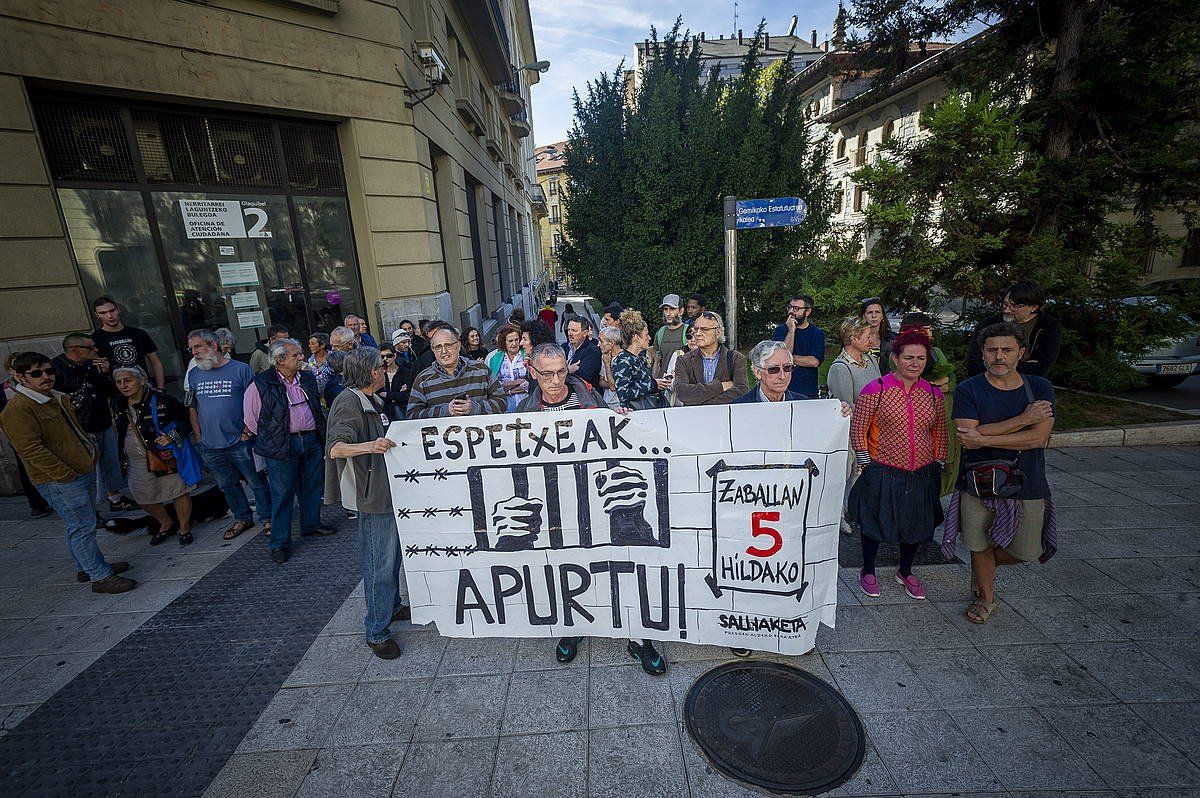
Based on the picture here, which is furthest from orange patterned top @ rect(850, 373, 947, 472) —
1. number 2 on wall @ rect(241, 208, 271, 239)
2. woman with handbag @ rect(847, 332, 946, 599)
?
number 2 on wall @ rect(241, 208, 271, 239)

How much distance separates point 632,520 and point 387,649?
6.10 ft

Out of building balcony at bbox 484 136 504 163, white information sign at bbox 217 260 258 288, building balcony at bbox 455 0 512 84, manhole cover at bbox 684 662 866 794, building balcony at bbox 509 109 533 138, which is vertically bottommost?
manhole cover at bbox 684 662 866 794

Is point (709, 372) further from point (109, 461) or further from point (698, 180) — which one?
point (698, 180)

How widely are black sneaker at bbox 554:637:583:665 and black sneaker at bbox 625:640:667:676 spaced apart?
36cm

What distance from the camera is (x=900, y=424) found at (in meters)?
3.37

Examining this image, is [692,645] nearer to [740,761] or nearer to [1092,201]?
[740,761]

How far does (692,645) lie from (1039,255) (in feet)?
24.5

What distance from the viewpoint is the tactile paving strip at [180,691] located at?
8.48 ft

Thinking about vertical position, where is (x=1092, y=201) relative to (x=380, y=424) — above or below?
above

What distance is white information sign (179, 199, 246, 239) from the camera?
7270 mm

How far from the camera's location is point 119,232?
22.3 ft

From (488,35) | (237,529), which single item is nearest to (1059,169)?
(237,529)

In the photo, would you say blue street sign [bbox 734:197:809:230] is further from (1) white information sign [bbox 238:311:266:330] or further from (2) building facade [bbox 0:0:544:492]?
(1) white information sign [bbox 238:311:266:330]

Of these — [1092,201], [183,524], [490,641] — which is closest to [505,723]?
[490,641]
